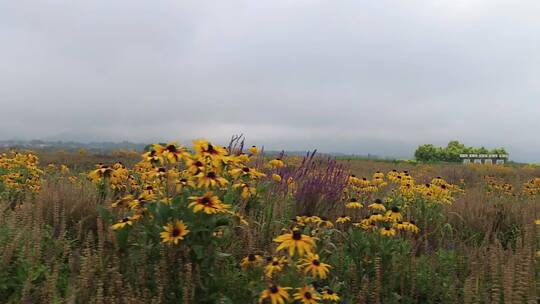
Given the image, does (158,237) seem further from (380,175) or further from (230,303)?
(380,175)

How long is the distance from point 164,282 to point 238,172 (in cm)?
109

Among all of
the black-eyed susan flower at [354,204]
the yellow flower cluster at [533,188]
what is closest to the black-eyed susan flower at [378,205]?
the black-eyed susan flower at [354,204]

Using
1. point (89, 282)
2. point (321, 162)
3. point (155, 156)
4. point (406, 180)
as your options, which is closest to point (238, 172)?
point (155, 156)

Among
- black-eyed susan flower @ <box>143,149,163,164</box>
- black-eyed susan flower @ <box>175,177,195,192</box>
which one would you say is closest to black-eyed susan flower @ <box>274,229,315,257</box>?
black-eyed susan flower @ <box>175,177,195,192</box>

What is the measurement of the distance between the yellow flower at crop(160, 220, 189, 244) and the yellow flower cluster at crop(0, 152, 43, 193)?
3.44m

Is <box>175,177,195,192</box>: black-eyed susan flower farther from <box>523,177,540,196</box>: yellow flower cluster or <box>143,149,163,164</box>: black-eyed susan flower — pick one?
<box>523,177,540,196</box>: yellow flower cluster

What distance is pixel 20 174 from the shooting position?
6078 mm

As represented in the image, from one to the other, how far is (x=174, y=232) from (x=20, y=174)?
4318mm

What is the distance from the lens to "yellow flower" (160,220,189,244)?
2.70 m

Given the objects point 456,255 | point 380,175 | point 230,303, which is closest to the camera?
point 230,303

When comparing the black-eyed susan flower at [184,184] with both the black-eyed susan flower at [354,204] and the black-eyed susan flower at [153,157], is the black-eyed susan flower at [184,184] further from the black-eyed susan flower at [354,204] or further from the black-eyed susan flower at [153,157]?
the black-eyed susan flower at [354,204]

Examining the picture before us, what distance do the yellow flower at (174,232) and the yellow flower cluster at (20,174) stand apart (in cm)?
344

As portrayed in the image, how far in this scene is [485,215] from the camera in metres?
5.62

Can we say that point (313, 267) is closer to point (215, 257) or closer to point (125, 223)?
point (215, 257)
